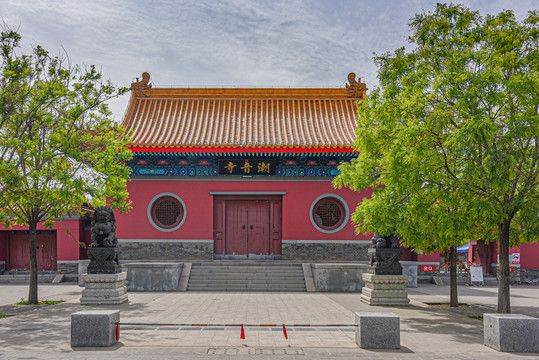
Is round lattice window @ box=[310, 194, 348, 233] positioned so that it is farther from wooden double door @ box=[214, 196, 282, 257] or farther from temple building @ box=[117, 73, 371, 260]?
wooden double door @ box=[214, 196, 282, 257]

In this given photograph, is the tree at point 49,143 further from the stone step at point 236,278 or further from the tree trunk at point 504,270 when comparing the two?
the tree trunk at point 504,270

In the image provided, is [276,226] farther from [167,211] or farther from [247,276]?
[167,211]

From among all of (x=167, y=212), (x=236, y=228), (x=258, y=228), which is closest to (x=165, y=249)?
(x=167, y=212)

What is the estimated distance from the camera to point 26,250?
1989 cm

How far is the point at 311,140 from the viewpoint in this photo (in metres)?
18.3

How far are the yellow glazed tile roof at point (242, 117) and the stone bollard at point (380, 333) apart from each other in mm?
10609

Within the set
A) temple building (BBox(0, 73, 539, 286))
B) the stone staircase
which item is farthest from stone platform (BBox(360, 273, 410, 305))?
temple building (BBox(0, 73, 539, 286))

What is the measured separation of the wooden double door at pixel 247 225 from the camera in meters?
18.6

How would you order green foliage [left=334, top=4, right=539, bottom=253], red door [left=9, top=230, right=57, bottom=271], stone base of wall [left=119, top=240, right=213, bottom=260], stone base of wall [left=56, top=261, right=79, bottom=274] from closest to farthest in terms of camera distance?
green foliage [left=334, top=4, right=539, bottom=253] < stone base of wall [left=119, top=240, right=213, bottom=260] < stone base of wall [left=56, top=261, right=79, bottom=274] < red door [left=9, top=230, right=57, bottom=271]

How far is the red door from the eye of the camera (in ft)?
65.1

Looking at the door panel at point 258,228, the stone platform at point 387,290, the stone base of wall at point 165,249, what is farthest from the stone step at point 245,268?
the stone platform at point 387,290

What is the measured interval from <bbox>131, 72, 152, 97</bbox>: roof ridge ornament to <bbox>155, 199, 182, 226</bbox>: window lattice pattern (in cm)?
544

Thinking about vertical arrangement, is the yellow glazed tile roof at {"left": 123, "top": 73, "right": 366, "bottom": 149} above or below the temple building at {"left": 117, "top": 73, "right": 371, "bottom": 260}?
above

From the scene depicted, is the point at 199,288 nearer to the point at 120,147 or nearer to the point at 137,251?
the point at 137,251
